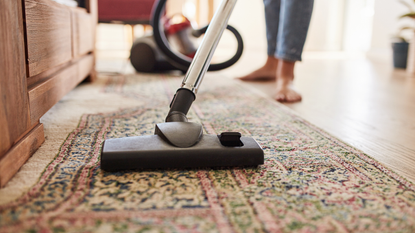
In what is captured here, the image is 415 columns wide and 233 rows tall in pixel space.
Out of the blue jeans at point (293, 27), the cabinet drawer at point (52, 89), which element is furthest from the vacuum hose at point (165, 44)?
the cabinet drawer at point (52, 89)

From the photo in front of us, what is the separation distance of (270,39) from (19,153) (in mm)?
1369

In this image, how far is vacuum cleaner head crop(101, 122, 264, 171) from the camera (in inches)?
21.7

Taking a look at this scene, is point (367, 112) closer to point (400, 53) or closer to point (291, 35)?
point (291, 35)

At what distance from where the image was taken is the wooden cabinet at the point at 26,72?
53 cm

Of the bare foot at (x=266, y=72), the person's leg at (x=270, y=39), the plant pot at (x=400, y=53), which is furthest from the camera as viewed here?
the plant pot at (x=400, y=53)

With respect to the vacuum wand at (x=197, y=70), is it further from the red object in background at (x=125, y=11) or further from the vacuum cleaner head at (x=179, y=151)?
the red object in background at (x=125, y=11)

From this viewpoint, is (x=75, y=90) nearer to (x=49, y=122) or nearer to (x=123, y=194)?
(x=49, y=122)

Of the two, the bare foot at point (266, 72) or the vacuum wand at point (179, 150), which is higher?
the bare foot at point (266, 72)

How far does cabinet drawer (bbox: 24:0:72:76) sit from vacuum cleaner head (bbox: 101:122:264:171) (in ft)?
0.88

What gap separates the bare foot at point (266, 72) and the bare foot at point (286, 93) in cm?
40

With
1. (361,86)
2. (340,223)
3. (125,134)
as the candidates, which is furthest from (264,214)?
(361,86)

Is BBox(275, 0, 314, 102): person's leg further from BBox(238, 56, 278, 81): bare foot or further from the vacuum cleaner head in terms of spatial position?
the vacuum cleaner head

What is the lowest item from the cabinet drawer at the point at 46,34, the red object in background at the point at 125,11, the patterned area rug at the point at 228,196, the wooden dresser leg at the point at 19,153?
the patterned area rug at the point at 228,196

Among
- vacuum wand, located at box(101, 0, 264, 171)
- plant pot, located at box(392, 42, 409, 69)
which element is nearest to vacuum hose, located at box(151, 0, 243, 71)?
vacuum wand, located at box(101, 0, 264, 171)
